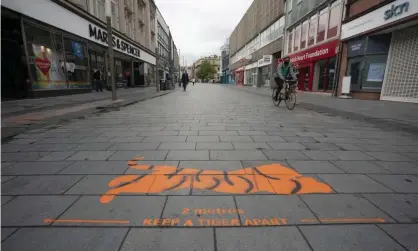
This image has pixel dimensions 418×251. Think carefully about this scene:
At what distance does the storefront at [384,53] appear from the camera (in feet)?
35.1

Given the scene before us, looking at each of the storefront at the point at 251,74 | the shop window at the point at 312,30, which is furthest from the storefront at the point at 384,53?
the storefront at the point at 251,74

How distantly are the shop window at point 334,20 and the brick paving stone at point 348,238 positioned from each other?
691 inches

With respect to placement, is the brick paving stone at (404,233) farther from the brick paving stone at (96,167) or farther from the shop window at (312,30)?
the shop window at (312,30)

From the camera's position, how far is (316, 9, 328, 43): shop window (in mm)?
17508

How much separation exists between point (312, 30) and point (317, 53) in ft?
8.93

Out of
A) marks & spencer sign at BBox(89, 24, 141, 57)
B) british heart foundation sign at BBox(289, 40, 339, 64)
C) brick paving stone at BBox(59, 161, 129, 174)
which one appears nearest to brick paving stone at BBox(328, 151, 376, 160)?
brick paving stone at BBox(59, 161, 129, 174)

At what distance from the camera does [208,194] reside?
2117 mm

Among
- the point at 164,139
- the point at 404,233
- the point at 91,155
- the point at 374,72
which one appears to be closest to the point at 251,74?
the point at 374,72

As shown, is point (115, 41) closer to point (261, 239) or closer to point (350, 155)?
point (350, 155)

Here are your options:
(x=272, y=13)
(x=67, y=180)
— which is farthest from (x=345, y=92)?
(x=272, y=13)

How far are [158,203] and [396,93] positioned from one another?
14.1 metres

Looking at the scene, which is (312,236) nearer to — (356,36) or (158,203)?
(158,203)

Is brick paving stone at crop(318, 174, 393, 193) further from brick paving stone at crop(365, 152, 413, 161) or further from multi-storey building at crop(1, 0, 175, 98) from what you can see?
multi-storey building at crop(1, 0, 175, 98)

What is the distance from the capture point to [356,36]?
13.6m
